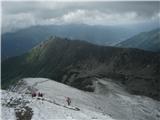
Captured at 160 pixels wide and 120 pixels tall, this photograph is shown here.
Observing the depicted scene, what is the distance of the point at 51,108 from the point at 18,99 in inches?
238

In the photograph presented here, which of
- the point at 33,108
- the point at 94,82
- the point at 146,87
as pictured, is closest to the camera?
the point at 33,108

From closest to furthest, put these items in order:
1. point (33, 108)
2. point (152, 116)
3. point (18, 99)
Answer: point (33, 108) < point (18, 99) < point (152, 116)

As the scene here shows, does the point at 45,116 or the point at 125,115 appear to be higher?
the point at 45,116

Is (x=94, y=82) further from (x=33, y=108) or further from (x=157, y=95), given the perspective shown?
(x=33, y=108)

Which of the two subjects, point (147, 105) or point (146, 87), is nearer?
point (147, 105)

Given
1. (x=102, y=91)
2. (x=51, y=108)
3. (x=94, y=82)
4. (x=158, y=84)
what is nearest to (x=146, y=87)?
(x=158, y=84)

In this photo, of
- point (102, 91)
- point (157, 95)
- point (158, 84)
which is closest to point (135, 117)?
point (102, 91)

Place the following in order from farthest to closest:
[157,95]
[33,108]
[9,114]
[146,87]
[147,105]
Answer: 1. [146,87]
2. [157,95]
3. [147,105]
4. [33,108]
5. [9,114]

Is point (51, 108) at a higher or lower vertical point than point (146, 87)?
higher

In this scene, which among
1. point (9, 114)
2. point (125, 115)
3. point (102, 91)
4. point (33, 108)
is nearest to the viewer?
point (9, 114)

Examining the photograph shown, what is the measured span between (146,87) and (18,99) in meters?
152

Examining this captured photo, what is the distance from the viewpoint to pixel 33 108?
42844 mm

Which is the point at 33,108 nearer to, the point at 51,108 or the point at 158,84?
the point at 51,108

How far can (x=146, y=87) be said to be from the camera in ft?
612
